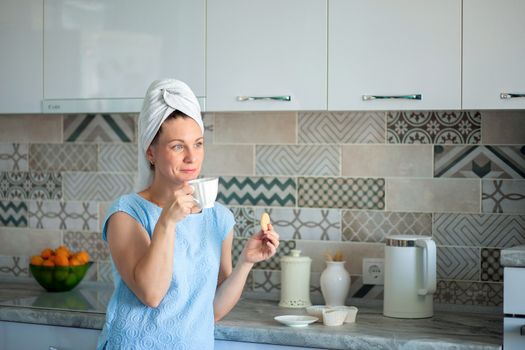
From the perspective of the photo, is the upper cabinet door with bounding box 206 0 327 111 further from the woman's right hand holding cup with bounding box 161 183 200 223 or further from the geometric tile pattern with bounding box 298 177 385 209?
the woman's right hand holding cup with bounding box 161 183 200 223

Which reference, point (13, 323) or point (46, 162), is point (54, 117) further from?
point (13, 323)

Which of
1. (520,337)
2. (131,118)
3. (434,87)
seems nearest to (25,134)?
(131,118)

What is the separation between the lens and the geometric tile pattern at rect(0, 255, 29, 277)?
3.81 meters

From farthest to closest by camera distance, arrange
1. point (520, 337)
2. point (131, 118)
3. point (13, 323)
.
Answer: point (131, 118), point (13, 323), point (520, 337)

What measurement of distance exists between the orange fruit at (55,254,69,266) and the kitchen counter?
0.13 meters

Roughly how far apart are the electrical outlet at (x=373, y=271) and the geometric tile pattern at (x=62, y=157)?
1247 mm

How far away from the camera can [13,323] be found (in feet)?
10.1

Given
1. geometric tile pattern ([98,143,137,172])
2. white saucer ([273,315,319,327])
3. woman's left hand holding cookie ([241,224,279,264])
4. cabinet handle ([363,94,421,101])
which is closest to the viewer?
woman's left hand holding cookie ([241,224,279,264])

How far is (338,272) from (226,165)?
0.68 metres

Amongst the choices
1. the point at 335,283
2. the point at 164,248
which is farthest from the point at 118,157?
the point at 164,248

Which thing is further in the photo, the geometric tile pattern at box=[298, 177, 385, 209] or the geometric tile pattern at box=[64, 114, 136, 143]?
the geometric tile pattern at box=[64, 114, 136, 143]

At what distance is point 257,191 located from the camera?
11.3 feet

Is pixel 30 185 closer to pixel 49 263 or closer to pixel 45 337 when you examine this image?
pixel 49 263

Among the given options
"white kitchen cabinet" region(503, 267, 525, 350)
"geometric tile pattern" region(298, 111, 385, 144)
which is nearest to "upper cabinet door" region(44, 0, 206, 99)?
"geometric tile pattern" region(298, 111, 385, 144)
